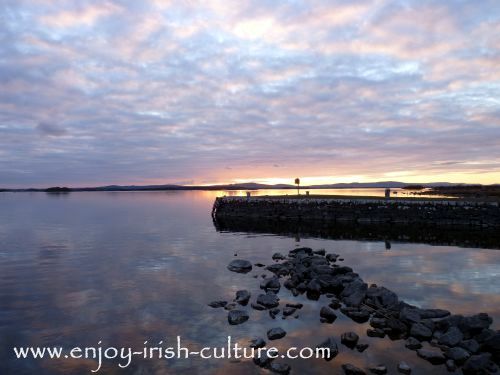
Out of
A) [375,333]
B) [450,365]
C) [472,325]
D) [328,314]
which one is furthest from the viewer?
[328,314]

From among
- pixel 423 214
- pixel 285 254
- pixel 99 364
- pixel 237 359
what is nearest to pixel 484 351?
pixel 237 359

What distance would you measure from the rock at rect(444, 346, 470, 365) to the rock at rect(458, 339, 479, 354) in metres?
0.18

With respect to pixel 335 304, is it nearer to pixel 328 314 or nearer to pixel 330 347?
pixel 328 314

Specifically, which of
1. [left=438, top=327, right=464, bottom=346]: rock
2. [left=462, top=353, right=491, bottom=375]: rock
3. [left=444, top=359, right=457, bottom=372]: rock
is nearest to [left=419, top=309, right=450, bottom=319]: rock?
[left=438, top=327, right=464, bottom=346]: rock

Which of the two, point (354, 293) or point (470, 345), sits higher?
point (354, 293)

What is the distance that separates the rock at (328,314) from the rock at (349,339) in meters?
1.65

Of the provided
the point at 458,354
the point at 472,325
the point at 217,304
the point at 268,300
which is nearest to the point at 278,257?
the point at 268,300

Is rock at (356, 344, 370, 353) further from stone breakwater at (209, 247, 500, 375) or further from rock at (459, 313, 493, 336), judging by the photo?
rock at (459, 313, 493, 336)

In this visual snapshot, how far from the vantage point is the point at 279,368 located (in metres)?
9.62

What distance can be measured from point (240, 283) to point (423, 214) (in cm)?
3192

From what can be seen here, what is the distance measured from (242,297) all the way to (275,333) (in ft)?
12.4

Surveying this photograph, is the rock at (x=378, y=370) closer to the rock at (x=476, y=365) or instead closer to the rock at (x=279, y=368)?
the rock at (x=476, y=365)

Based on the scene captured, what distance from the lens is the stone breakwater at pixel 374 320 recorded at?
9836 mm

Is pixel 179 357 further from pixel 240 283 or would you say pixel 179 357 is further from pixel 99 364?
pixel 240 283
